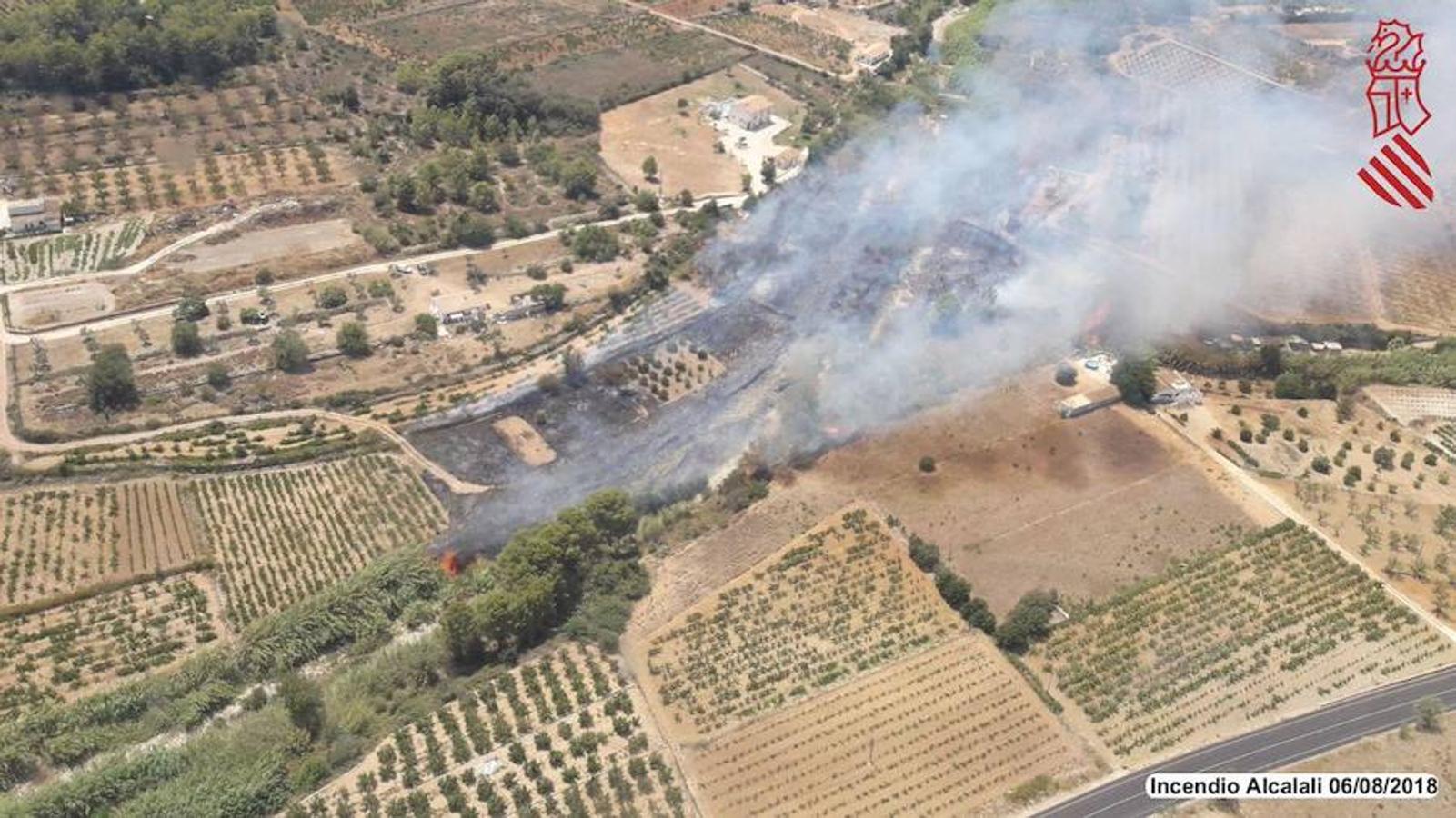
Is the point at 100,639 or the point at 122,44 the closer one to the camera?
the point at 100,639

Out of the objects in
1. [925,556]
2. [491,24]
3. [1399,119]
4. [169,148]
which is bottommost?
[169,148]

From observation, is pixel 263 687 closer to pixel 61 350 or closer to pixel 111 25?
pixel 61 350

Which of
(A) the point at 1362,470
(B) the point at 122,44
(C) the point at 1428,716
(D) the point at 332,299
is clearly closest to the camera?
(C) the point at 1428,716

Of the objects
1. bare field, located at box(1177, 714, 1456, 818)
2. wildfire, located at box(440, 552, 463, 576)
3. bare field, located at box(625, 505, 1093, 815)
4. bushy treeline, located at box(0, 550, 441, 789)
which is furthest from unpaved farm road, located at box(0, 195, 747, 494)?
bare field, located at box(1177, 714, 1456, 818)

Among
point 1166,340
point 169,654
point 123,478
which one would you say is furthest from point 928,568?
point 123,478

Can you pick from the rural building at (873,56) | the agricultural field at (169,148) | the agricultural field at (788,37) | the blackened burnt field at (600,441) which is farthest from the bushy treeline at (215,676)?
the agricultural field at (788,37)

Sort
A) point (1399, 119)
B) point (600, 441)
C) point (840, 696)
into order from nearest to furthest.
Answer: point (840, 696)
point (600, 441)
point (1399, 119)

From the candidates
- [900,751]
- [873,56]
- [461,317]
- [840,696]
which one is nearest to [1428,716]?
[900,751]

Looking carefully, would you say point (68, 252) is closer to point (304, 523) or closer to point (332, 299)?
point (332, 299)
